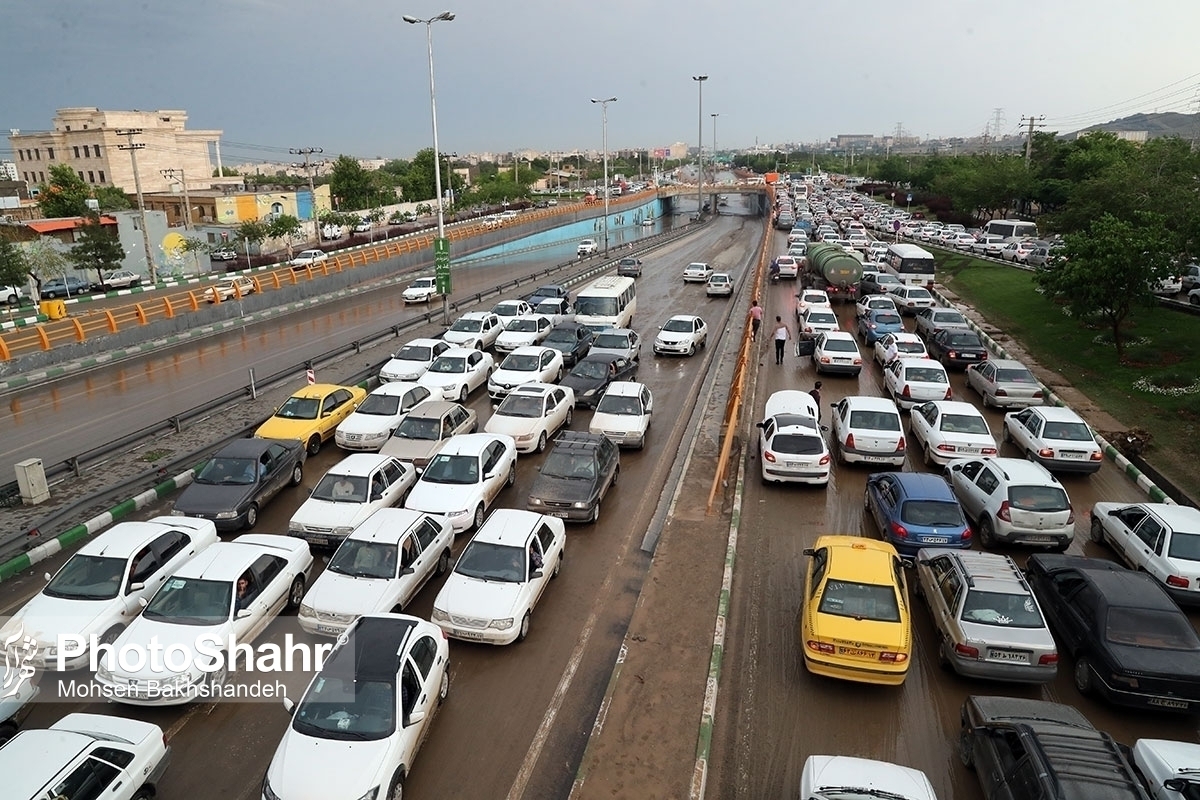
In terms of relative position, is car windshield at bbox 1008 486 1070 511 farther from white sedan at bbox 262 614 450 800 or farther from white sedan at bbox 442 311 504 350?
white sedan at bbox 442 311 504 350

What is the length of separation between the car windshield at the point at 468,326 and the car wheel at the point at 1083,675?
2070 cm

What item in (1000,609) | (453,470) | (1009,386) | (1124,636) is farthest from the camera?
(1009,386)

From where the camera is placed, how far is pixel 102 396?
2317 cm

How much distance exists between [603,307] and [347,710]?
2286cm

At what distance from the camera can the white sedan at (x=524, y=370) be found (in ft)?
68.0

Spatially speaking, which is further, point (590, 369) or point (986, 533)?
point (590, 369)

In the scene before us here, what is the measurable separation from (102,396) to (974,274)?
4410cm

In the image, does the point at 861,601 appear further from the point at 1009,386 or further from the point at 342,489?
the point at 1009,386

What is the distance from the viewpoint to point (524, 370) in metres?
21.4

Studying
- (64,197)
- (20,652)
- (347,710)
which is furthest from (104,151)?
(347,710)


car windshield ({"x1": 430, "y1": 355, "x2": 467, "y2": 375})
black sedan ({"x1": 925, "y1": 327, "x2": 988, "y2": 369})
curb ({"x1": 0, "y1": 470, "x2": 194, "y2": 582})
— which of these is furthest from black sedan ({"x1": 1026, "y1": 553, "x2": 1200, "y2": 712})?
curb ({"x1": 0, "y1": 470, "x2": 194, "y2": 582})

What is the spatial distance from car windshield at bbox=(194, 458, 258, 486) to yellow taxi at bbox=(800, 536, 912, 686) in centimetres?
1058

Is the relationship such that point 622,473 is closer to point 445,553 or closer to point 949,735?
point 445,553

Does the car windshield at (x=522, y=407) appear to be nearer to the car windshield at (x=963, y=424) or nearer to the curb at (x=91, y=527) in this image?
the curb at (x=91, y=527)
